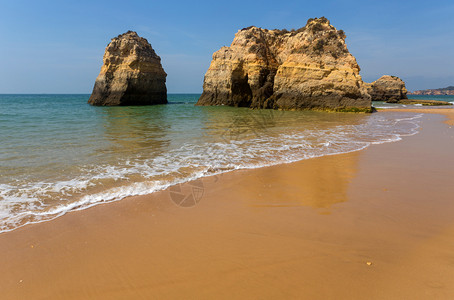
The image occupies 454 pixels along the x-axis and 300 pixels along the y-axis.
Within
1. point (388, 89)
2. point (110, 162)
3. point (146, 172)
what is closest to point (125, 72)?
point (110, 162)

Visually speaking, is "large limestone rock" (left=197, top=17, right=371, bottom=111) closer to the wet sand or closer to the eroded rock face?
the wet sand

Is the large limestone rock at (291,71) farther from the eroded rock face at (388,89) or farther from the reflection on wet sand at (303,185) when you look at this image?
the eroded rock face at (388,89)

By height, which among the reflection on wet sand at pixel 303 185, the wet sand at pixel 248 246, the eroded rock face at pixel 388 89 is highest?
the eroded rock face at pixel 388 89

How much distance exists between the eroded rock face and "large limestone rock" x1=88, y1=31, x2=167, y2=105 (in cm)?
4099

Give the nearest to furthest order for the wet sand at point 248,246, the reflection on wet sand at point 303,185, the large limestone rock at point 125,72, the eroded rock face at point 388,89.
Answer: the wet sand at point 248,246 → the reflection on wet sand at point 303,185 → the large limestone rock at point 125,72 → the eroded rock face at point 388,89

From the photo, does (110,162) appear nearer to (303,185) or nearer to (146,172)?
(146,172)

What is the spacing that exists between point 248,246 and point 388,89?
55.0 m

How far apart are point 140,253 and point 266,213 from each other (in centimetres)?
163

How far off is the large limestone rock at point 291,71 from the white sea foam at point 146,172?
16.3 metres

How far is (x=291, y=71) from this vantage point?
85.9 ft

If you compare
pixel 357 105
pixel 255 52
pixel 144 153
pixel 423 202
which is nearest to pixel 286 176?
pixel 423 202

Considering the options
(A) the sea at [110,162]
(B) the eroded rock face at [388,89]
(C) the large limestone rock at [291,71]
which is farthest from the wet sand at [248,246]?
(B) the eroded rock face at [388,89]

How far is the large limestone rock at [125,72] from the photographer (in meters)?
33.2

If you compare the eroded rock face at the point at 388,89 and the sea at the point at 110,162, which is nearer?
the sea at the point at 110,162
